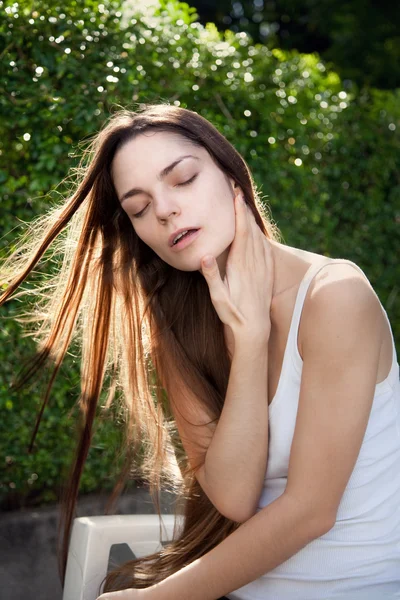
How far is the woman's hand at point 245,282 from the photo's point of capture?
6.89 feet

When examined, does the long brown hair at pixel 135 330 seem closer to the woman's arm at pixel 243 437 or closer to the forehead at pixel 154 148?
the forehead at pixel 154 148

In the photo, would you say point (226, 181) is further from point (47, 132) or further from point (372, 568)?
point (47, 132)

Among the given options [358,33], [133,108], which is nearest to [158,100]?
[133,108]

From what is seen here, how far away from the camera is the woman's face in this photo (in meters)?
2.16

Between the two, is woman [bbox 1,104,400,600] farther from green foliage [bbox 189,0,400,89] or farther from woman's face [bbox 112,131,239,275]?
green foliage [bbox 189,0,400,89]

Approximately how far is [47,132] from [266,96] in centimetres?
150

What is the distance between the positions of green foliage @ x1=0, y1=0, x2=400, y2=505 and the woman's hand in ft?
2.99

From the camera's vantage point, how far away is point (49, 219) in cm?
268

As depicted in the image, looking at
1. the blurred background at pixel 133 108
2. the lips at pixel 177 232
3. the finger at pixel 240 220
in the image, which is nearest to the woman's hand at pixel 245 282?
the finger at pixel 240 220

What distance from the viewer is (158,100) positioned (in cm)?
394

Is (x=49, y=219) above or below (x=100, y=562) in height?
above

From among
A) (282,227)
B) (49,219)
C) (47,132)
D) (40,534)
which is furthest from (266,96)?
(40,534)

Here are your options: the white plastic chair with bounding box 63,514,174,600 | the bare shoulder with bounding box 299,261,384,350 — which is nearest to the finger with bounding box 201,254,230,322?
the bare shoulder with bounding box 299,261,384,350

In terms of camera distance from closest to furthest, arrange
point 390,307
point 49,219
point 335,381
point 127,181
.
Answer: point 335,381
point 127,181
point 49,219
point 390,307
